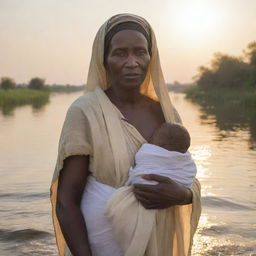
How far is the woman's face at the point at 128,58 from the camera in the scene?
1.86 meters

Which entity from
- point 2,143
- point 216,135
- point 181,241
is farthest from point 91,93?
point 216,135

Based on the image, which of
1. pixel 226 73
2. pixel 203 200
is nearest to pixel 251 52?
pixel 226 73

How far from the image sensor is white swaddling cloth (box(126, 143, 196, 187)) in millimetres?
1819

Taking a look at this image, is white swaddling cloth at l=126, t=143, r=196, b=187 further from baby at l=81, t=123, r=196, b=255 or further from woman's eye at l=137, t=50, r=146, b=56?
woman's eye at l=137, t=50, r=146, b=56

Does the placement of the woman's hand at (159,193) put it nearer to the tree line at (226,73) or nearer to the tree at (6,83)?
the tree line at (226,73)

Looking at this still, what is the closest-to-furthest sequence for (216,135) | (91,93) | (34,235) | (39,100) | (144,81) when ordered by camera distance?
(91,93) < (144,81) < (34,235) < (216,135) < (39,100)

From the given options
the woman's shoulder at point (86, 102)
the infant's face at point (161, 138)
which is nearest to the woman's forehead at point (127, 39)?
the woman's shoulder at point (86, 102)

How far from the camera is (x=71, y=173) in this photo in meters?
1.82

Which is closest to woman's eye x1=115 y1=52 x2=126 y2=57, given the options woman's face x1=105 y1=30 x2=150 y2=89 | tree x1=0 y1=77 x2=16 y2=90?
woman's face x1=105 y1=30 x2=150 y2=89

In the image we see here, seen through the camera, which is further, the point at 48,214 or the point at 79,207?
the point at 48,214

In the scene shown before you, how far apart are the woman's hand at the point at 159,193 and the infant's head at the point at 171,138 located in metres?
0.14

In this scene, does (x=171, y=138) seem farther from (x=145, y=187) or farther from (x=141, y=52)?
(x=141, y=52)

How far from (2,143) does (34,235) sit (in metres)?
7.89

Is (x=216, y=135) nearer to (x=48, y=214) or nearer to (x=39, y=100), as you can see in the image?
(x=48, y=214)
